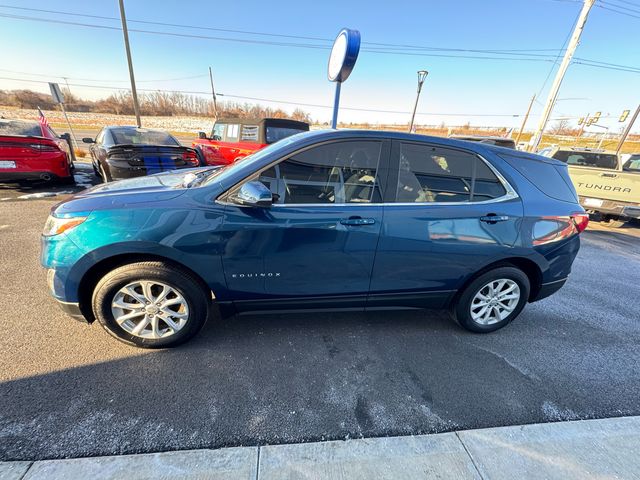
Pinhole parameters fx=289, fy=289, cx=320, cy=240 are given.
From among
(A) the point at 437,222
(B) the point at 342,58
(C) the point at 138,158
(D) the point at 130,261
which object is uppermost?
(B) the point at 342,58

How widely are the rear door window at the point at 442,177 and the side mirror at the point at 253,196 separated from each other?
1034 millimetres

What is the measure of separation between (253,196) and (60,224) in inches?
55.5

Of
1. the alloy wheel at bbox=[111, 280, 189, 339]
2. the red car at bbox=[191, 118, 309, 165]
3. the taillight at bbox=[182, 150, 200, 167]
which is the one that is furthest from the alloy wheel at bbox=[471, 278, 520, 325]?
the red car at bbox=[191, 118, 309, 165]

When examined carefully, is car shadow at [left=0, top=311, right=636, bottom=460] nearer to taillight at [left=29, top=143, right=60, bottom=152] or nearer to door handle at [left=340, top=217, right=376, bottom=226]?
door handle at [left=340, top=217, right=376, bottom=226]

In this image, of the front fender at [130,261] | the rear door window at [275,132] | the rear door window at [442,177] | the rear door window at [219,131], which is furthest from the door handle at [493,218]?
the rear door window at [219,131]

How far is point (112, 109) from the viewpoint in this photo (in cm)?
6050

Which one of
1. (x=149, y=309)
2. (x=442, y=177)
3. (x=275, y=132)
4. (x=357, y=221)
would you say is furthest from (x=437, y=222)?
(x=275, y=132)

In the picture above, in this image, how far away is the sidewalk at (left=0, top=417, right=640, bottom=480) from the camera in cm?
150

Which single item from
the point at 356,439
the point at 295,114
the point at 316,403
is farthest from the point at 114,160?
the point at 295,114

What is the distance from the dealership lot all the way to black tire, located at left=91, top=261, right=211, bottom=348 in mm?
119

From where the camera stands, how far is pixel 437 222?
2346 millimetres

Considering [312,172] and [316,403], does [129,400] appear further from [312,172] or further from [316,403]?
[312,172]

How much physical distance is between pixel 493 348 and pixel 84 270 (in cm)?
343

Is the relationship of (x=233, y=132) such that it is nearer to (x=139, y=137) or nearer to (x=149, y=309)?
(x=139, y=137)
